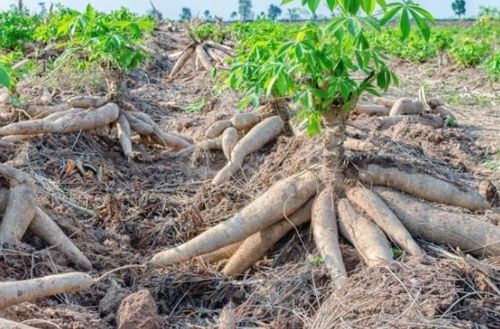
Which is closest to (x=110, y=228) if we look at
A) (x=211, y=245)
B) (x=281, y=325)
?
(x=211, y=245)

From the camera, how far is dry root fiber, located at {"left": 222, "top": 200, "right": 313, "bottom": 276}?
3.65 m

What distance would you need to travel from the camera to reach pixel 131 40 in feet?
19.6

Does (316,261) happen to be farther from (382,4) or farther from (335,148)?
(382,4)

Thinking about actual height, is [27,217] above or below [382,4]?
below

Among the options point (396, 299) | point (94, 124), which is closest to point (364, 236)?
point (396, 299)

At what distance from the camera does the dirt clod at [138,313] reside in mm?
2729

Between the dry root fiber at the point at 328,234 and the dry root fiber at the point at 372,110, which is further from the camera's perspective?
the dry root fiber at the point at 372,110

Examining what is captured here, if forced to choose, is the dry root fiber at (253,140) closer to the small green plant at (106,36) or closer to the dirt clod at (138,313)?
the small green plant at (106,36)

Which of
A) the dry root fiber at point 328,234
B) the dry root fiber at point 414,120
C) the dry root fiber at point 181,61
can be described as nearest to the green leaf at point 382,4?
the dry root fiber at point 328,234

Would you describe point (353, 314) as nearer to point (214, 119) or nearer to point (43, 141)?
point (43, 141)

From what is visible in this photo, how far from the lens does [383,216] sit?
135 inches

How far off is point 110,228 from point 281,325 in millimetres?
1650

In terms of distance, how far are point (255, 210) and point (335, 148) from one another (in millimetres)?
531

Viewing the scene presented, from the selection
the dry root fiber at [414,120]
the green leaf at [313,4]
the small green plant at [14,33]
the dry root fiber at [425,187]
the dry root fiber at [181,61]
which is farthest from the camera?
the small green plant at [14,33]
